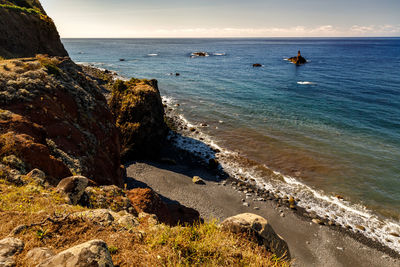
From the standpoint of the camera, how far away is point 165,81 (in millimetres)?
64812

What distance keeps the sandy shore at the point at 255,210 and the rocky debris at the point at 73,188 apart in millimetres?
7776

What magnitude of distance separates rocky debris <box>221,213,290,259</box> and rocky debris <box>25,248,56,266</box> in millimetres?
4815

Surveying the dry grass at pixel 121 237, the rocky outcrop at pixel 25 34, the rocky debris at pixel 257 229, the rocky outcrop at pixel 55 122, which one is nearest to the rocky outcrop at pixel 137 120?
the rocky outcrop at pixel 55 122

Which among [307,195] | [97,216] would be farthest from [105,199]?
[307,195]

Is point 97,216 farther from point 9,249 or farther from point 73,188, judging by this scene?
point 9,249

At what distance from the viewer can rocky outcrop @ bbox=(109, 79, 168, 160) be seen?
930 inches

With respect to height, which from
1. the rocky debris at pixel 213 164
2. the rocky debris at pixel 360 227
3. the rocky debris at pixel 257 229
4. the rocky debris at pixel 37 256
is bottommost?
the rocky debris at pixel 360 227

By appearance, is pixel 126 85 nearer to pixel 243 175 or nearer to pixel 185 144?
pixel 185 144

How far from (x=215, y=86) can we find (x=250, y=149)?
3461 centimetres

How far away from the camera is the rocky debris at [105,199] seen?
23.6ft

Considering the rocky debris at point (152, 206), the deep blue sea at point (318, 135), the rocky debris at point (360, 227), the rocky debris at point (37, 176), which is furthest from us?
the deep blue sea at point (318, 135)

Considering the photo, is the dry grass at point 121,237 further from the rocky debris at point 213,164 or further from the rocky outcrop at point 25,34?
the rocky outcrop at point 25,34

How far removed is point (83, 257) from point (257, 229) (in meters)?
5.29

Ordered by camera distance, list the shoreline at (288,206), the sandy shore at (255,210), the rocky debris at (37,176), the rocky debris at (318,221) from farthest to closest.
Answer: the rocky debris at (318,221) < the shoreline at (288,206) < the sandy shore at (255,210) < the rocky debris at (37,176)
